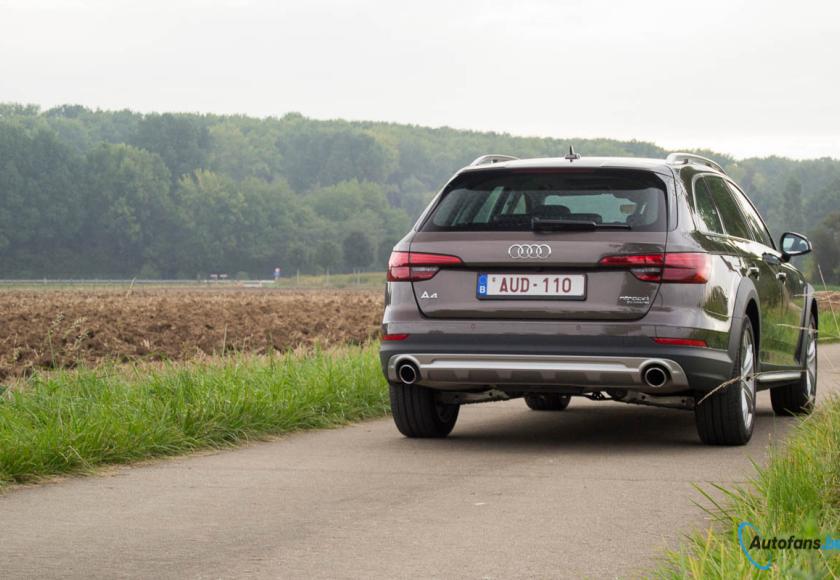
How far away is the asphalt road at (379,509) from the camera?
5.53 metres

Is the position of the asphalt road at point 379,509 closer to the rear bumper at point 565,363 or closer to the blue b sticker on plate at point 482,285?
the rear bumper at point 565,363

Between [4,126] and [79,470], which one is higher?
[4,126]

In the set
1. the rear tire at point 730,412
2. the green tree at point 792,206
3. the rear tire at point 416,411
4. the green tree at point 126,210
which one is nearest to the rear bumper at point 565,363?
the rear tire at point 730,412

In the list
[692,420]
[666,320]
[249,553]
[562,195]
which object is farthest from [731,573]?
[692,420]

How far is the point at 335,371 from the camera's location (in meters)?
11.9

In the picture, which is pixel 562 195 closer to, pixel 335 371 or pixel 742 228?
pixel 742 228

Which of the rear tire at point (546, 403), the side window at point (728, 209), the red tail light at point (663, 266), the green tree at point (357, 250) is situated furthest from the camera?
the green tree at point (357, 250)

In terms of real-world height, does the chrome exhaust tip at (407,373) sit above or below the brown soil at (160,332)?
above

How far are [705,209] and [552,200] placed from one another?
1.02 meters

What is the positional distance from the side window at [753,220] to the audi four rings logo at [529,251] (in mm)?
2604

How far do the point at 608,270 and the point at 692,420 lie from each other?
10.2 feet

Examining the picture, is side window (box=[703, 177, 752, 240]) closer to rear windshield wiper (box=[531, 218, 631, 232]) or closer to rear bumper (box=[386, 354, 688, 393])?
rear windshield wiper (box=[531, 218, 631, 232])

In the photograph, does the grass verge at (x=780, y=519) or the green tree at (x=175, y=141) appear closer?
the grass verge at (x=780, y=519)

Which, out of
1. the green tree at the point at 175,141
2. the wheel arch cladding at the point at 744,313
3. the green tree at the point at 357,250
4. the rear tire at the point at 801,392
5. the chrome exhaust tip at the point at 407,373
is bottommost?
the green tree at the point at 357,250
